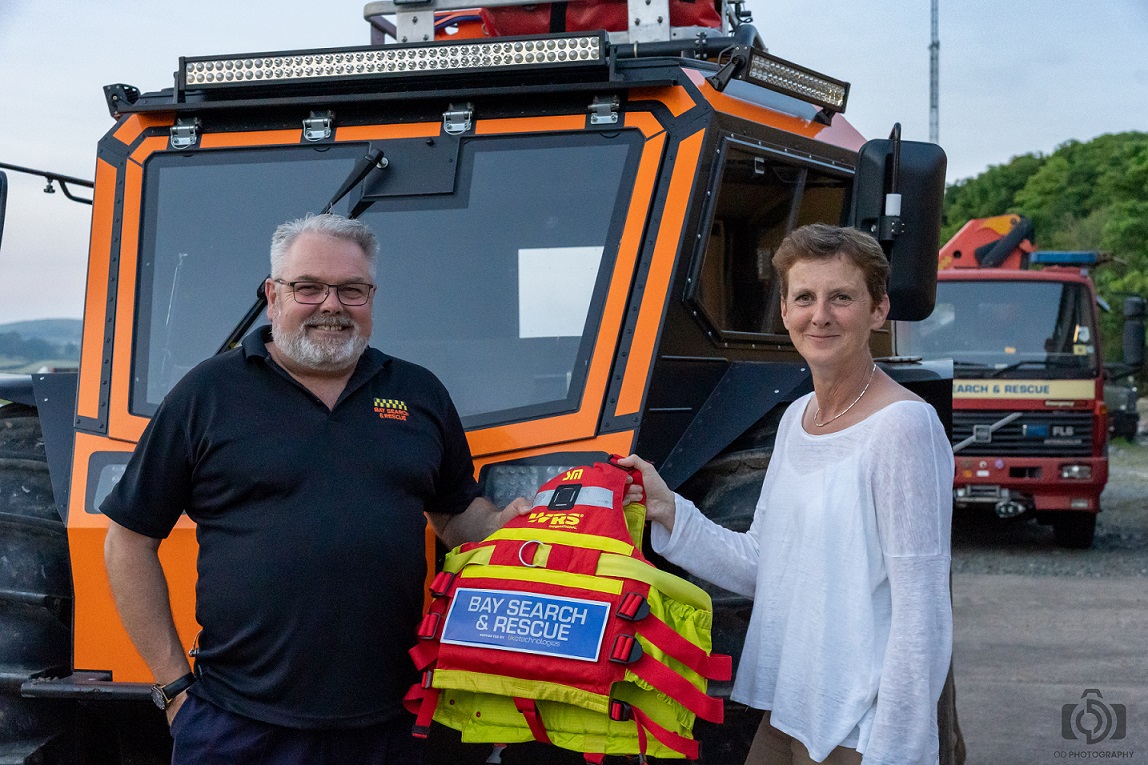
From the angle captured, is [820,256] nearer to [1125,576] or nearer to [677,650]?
[677,650]

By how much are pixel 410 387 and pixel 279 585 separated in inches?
23.5

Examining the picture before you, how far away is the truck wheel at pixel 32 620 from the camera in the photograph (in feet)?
10.8

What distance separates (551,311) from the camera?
355cm

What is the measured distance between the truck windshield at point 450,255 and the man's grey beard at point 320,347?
2.00 ft

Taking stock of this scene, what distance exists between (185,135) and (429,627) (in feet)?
6.59

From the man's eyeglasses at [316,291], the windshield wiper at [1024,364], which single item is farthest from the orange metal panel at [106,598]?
the windshield wiper at [1024,364]

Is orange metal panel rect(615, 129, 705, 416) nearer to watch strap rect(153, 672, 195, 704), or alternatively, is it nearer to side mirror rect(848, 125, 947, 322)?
side mirror rect(848, 125, 947, 322)

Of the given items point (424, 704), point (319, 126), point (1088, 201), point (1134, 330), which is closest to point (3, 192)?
point (319, 126)

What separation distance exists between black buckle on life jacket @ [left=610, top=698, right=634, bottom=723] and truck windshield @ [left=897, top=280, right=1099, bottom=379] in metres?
9.77

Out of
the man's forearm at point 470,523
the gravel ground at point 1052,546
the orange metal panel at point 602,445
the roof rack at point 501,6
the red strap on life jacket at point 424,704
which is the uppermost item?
the roof rack at point 501,6

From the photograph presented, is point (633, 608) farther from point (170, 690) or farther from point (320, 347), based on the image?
point (170, 690)

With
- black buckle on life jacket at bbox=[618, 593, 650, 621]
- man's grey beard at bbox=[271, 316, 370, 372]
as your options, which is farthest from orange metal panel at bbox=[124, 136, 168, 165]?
black buckle on life jacket at bbox=[618, 593, 650, 621]

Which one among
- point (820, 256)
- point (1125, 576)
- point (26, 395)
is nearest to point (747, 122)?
point (820, 256)

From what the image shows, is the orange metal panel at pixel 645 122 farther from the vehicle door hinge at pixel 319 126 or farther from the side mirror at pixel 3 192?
the side mirror at pixel 3 192
